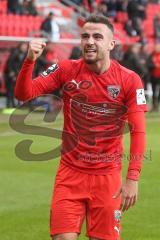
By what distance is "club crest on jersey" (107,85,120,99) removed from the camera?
6805mm

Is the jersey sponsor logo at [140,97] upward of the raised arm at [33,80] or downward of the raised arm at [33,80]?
downward

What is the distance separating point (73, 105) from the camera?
6.96 metres

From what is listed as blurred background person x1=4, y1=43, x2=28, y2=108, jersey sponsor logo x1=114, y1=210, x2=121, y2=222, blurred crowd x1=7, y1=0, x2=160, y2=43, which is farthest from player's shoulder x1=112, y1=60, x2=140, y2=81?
blurred crowd x1=7, y1=0, x2=160, y2=43

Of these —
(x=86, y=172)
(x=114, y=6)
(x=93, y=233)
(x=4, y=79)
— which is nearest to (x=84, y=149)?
(x=86, y=172)

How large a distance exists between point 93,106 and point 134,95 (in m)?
0.39

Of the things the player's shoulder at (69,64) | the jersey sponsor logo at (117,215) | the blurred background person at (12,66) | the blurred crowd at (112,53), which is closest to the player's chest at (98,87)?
the player's shoulder at (69,64)

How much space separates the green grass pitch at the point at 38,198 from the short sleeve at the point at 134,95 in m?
3.13

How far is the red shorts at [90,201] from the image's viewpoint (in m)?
6.70

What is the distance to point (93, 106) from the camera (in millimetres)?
6887

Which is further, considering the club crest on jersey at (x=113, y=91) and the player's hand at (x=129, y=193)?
the club crest on jersey at (x=113, y=91)

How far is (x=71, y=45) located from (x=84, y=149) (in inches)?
935

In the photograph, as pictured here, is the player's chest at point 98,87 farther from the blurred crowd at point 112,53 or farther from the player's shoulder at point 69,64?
the blurred crowd at point 112,53

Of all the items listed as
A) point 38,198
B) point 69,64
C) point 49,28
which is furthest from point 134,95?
point 49,28

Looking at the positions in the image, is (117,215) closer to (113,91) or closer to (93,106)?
(93,106)
